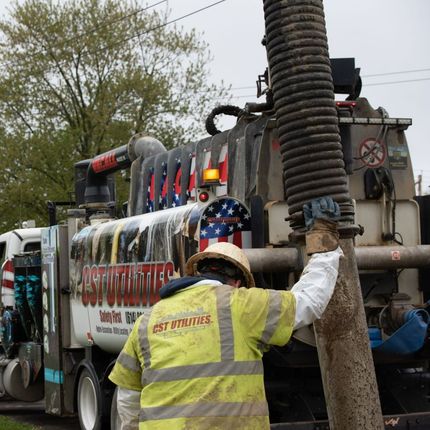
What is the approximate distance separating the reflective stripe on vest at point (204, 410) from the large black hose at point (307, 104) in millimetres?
1947

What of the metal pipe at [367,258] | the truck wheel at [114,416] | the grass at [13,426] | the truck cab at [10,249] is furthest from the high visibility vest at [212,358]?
the truck cab at [10,249]

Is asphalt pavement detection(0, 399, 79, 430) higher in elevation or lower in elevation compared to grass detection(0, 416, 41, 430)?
lower

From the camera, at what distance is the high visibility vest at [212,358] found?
4609 mm

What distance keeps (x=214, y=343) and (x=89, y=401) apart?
654cm

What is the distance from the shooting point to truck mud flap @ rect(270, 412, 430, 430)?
8.01 metres

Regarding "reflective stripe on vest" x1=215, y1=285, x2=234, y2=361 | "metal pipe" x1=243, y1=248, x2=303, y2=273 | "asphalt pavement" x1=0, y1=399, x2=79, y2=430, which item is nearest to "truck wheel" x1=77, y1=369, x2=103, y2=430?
"asphalt pavement" x1=0, y1=399, x2=79, y2=430

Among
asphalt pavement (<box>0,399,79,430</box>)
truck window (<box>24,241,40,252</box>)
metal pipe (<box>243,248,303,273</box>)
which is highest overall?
truck window (<box>24,241,40,252</box>)

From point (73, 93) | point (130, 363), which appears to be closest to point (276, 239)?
point (130, 363)

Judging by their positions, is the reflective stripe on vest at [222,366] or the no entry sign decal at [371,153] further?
the no entry sign decal at [371,153]

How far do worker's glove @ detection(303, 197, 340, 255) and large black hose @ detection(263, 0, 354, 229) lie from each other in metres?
0.89

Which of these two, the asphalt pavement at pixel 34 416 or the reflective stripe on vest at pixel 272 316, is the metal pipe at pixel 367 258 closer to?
the reflective stripe on vest at pixel 272 316

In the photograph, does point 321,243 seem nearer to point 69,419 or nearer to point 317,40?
point 317,40

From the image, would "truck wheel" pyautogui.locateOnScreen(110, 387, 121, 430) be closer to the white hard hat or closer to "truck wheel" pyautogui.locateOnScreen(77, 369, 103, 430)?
"truck wheel" pyautogui.locateOnScreen(77, 369, 103, 430)

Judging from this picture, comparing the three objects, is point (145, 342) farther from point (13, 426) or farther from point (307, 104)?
point (13, 426)
